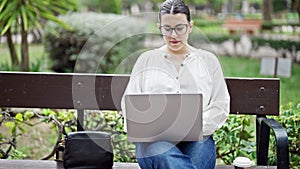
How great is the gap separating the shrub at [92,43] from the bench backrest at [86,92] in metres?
4.98

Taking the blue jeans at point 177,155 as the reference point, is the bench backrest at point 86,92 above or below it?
above

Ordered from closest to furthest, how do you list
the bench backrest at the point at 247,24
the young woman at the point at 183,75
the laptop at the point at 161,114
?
the laptop at the point at 161,114, the young woman at the point at 183,75, the bench backrest at the point at 247,24

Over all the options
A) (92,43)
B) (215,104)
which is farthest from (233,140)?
(92,43)

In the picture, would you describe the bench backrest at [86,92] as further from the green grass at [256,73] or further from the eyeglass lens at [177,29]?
the green grass at [256,73]

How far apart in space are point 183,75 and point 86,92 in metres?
0.84

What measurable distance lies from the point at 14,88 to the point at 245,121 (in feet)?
5.49

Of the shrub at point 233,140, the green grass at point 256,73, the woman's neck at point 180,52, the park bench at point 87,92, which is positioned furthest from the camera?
the green grass at point 256,73

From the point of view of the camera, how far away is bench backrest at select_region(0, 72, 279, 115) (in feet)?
11.8

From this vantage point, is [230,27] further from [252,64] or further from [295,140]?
[295,140]

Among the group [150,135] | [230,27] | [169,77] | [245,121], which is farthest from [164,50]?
[230,27]

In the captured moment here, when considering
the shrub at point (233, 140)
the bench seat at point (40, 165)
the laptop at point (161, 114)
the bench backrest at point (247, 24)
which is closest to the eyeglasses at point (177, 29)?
the laptop at point (161, 114)

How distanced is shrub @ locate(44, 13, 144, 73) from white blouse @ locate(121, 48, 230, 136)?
18.3ft

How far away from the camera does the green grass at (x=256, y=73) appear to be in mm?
8320

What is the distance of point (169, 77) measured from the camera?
310 centimetres
